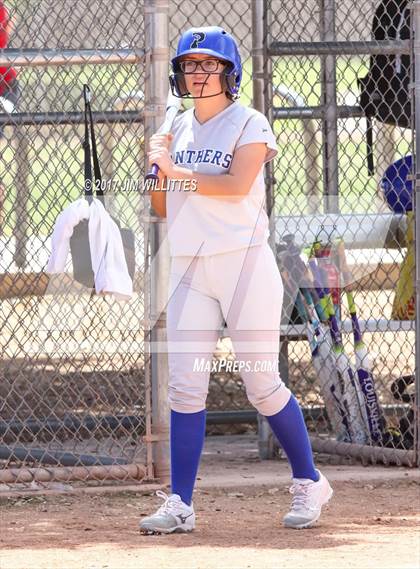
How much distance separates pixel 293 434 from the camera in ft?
15.9

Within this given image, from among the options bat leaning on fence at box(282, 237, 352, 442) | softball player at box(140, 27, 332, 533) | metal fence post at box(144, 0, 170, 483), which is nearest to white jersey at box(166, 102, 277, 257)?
softball player at box(140, 27, 332, 533)

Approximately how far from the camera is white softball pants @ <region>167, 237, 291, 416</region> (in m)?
4.74

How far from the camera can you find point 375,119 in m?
7.16

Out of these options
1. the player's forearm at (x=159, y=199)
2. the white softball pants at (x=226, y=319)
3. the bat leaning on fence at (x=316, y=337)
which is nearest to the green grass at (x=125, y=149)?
the bat leaning on fence at (x=316, y=337)

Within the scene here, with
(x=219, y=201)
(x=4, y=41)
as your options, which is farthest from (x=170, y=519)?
(x=4, y=41)

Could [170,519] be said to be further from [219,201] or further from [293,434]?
[219,201]

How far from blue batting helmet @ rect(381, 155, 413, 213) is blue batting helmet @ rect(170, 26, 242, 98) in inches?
80.8

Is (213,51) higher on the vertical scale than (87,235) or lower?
higher

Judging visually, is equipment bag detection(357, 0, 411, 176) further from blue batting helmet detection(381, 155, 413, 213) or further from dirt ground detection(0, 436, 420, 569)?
dirt ground detection(0, 436, 420, 569)

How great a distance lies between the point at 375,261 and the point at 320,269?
132 cm

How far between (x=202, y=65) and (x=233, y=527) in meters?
1.85

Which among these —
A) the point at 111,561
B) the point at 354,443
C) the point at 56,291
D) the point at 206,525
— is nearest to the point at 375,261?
the point at 354,443

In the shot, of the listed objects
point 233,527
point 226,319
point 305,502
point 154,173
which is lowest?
point 233,527

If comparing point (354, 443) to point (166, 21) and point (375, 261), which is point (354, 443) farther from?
point (166, 21)
